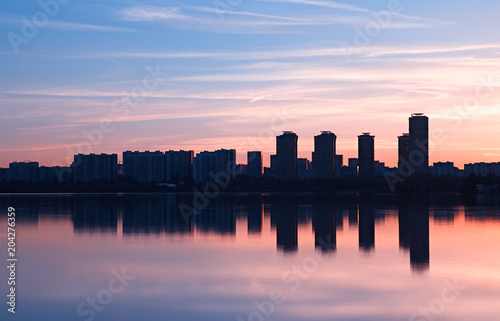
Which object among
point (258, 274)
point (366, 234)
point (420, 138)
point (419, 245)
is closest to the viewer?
point (258, 274)

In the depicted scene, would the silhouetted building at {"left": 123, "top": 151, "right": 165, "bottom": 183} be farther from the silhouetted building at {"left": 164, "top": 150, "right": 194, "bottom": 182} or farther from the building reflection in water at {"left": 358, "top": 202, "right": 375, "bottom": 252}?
the building reflection in water at {"left": 358, "top": 202, "right": 375, "bottom": 252}

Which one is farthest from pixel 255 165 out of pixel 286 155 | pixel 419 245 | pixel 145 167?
pixel 419 245

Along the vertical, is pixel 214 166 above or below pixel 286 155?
below

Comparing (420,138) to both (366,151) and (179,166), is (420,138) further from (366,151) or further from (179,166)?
(179,166)

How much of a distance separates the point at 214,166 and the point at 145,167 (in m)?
16.7

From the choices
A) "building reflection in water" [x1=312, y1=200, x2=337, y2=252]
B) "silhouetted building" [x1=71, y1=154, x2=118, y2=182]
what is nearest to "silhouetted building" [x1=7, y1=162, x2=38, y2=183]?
"silhouetted building" [x1=71, y1=154, x2=118, y2=182]

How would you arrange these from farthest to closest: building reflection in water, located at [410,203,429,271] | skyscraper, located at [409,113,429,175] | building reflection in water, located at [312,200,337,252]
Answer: skyscraper, located at [409,113,429,175] < building reflection in water, located at [312,200,337,252] < building reflection in water, located at [410,203,429,271]

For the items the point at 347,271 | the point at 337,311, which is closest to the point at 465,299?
the point at 337,311

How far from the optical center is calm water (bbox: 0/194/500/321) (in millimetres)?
9453

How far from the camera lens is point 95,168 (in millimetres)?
129625

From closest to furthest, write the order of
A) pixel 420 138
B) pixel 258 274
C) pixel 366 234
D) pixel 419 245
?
pixel 258 274 → pixel 419 245 → pixel 366 234 → pixel 420 138

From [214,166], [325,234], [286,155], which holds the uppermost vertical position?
[286,155]

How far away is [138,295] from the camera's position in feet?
34.8

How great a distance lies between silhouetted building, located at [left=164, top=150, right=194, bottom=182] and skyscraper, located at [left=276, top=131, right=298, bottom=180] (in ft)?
65.0
